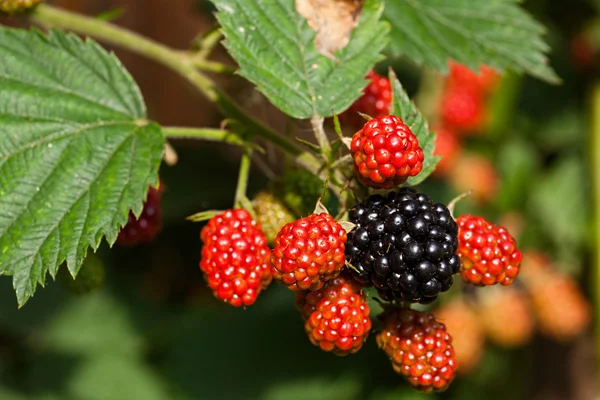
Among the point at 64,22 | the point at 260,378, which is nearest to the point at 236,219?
the point at 64,22

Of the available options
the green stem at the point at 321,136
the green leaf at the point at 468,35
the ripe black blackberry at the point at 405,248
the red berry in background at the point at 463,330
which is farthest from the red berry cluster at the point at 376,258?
the red berry in background at the point at 463,330

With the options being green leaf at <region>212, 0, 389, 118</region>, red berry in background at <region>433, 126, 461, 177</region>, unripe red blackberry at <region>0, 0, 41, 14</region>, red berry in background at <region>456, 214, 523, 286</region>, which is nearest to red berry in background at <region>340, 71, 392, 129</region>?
green leaf at <region>212, 0, 389, 118</region>

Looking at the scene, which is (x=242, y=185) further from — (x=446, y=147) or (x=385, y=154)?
(x=446, y=147)

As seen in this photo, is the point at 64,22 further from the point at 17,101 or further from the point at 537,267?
the point at 537,267

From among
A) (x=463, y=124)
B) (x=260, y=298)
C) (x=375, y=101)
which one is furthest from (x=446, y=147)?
(x=375, y=101)

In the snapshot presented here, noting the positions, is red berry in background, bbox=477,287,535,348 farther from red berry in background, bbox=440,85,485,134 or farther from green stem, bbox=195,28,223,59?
green stem, bbox=195,28,223,59
